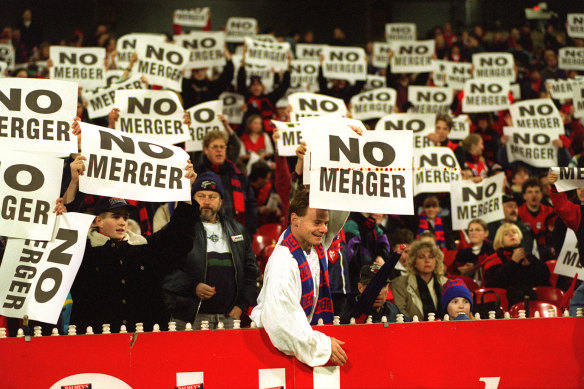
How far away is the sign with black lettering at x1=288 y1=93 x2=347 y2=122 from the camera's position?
10008 mm

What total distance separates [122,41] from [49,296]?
8.19 meters

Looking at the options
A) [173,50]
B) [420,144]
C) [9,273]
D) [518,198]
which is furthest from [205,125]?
[9,273]

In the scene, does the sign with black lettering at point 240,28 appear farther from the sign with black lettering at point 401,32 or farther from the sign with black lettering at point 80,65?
the sign with black lettering at point 80,65

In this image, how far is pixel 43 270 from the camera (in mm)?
5719

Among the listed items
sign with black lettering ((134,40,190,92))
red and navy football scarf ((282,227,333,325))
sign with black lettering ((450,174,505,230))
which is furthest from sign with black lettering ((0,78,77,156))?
sign with black lettering ((450,174,505,230))

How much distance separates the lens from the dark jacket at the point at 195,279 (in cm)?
665

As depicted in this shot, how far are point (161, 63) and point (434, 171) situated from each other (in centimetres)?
377

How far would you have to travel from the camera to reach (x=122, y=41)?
13.2m

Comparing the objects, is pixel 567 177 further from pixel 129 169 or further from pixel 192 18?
pixel 192 18

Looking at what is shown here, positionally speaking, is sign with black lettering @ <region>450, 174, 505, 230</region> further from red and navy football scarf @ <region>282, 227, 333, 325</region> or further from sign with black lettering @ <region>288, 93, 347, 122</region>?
red and navy football scarf @ <region>282, 227, 333, 325</region>

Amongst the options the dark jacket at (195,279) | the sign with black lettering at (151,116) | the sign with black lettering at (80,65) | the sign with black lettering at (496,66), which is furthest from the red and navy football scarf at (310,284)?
the sign with black lettering at (496,66)

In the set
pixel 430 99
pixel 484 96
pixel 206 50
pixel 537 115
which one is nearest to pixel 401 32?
pixel 430 99

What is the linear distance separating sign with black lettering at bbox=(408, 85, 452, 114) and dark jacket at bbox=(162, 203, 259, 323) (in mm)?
7528

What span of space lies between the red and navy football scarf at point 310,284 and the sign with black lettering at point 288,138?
2.96m
